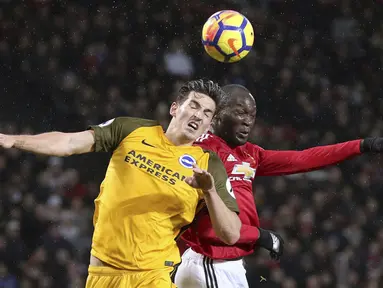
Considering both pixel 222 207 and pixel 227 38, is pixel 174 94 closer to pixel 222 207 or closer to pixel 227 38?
pixel 227 38

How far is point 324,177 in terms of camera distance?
1046cm

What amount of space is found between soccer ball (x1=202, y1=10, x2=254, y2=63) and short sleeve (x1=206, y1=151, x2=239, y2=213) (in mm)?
1237

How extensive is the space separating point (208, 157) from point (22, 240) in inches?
219

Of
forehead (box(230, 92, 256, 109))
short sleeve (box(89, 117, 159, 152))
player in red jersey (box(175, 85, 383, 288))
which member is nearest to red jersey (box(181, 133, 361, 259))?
player in red jersey (box(175, 85, 383, 288))

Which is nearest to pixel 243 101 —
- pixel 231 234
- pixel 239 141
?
pixel 239 141

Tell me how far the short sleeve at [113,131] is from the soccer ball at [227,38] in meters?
1.23

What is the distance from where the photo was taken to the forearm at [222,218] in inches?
143

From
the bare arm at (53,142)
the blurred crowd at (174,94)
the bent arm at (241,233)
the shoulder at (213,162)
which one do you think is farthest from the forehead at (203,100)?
the blurred crowd at (174,94)

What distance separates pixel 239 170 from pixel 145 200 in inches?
42.8

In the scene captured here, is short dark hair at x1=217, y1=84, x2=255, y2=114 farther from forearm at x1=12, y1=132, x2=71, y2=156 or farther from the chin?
forearm at x1=12, y1=132, x2=71, y2=156

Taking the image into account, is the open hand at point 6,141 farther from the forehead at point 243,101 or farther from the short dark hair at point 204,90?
the forehead at point 243,101

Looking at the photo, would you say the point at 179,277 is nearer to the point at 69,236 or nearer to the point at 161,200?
the point at 161,200

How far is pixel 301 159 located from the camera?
16.3ft

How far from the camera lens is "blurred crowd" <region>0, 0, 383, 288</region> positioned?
925cm
